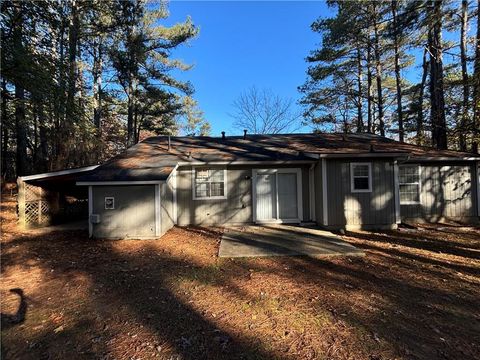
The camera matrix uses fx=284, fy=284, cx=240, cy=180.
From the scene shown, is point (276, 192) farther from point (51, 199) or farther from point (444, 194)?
point (51, 199)

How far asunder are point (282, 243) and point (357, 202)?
346 centimetres

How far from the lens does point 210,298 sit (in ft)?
14.6

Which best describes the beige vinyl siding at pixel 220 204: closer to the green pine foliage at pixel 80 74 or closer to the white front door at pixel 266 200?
the white front door at pixel 266 200

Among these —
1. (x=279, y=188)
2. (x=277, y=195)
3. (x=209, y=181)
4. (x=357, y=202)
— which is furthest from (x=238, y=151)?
(x=357, y=202)

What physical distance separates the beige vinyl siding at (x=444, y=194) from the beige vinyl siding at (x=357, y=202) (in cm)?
186

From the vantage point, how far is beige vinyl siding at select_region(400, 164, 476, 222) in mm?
10875

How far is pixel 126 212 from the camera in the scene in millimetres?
8992

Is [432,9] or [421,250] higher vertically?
[432,9]

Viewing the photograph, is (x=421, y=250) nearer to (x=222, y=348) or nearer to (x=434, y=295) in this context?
(x=434, y=295)

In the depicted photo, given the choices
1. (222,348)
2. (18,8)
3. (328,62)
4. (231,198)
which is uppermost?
(328,62)

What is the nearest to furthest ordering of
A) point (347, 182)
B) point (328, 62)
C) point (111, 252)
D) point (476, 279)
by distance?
point (476, 279) < point (111, 252) < point (347, 182) < point (328, 62)

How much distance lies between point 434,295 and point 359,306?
1.36 m

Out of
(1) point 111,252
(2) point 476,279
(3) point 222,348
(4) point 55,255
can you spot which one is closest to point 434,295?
(2) point 476,279

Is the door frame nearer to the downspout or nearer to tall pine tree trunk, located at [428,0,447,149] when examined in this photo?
the downspout
